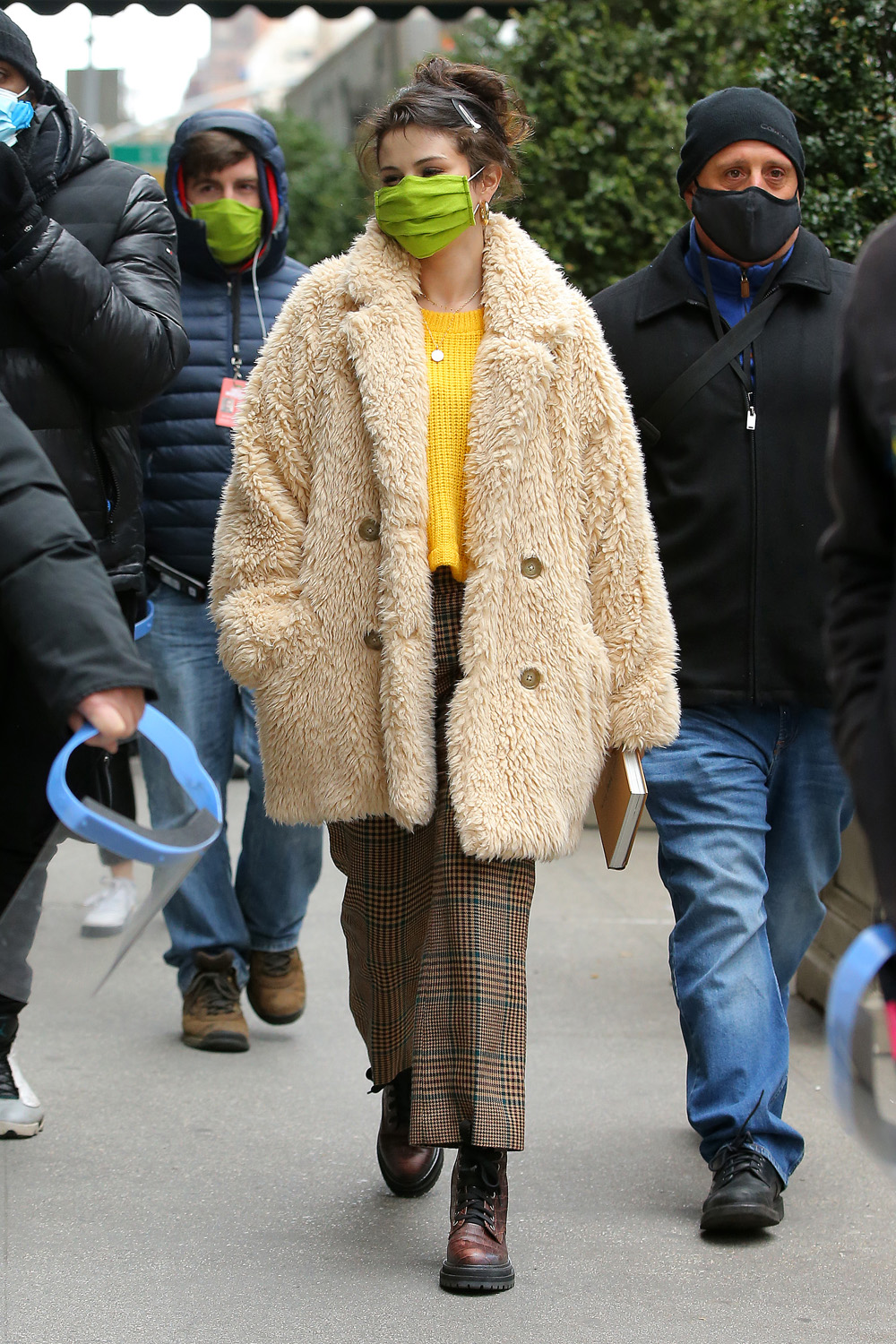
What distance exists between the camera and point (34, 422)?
11.9 ft

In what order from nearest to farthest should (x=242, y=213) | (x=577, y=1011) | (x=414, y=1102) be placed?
(x=414, y=1102) < (x=242, y=213) < (x=577, y=1011)

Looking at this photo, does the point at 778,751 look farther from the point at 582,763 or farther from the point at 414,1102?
the point at 414,1102

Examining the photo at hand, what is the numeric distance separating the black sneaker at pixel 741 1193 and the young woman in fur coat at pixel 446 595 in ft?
1.52

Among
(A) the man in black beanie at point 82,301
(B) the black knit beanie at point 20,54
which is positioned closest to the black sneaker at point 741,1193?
(A) the man in black beanie at point 82,301

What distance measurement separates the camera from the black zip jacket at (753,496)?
3.74 m

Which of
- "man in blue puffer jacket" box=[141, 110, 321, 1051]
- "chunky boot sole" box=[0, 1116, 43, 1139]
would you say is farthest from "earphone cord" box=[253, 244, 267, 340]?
"chunky boot sole" box=[0, 1116, 43, 1139]

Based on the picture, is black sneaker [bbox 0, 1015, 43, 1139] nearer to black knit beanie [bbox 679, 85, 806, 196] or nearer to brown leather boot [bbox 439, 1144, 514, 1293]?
brown leather boot [bbox 439, 1144, 514, 1293]

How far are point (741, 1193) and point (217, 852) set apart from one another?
180cm

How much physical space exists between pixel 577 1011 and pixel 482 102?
268cm

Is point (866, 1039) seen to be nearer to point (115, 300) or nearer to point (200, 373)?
point (115, 300)

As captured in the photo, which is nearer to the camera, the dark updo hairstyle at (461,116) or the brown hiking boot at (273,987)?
the dark updo hairstyle at (461,116)

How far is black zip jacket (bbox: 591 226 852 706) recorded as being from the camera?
3.74 metres

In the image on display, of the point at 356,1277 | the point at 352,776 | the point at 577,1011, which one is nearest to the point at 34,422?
the point at 352,776

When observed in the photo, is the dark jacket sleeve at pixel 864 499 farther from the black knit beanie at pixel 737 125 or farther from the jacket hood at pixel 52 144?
the jacket hood at pixel 52 144
